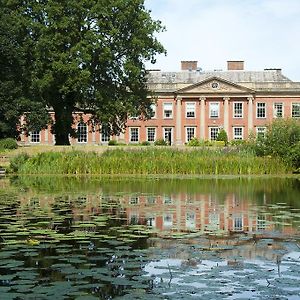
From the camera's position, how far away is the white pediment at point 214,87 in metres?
67.6

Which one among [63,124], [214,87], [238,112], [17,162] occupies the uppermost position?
[214,87]

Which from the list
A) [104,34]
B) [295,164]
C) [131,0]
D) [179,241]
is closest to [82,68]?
[104,34]

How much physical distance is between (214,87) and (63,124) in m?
30.3

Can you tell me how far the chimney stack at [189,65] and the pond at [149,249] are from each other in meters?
58.3

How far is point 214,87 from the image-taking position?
67.9 m

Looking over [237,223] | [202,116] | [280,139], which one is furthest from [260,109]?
[237,223]

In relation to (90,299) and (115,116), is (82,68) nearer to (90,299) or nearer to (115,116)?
(115,116)

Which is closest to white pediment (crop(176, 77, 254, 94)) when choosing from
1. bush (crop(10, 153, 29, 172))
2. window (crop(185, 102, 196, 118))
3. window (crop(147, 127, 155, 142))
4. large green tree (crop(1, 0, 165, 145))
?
window (crop(185, 102, 196, 118))

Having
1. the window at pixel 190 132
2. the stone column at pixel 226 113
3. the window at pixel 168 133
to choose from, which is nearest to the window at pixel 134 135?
the window at pixel 168 133

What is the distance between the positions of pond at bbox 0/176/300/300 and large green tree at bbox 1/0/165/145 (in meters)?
23.0

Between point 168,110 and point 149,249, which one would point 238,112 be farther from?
point 149,249

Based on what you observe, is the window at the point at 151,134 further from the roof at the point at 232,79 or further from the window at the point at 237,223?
the window at the point at 237,223

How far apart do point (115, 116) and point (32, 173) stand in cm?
1107

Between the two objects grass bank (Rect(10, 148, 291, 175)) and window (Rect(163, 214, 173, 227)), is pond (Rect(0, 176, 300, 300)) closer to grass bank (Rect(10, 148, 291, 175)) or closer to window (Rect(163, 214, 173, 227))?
window (Rect(163, 214, 173, 227))
